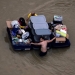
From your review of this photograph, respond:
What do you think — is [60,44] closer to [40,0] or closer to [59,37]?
[59,37]

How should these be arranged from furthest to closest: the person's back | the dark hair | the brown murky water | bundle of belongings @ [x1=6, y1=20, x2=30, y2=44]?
the dark hair
bundle of belongings @ [x1=6, y1=20, x2=30, y2=44]
the person's back
the brown murky water

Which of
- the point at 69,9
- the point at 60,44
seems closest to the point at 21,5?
the point at 69,9

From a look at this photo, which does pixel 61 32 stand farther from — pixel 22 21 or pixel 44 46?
pixel 22 21

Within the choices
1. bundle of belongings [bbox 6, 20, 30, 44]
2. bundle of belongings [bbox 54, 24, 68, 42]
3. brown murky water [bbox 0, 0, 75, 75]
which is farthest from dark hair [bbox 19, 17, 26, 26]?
bundle of belongings [bbox 54, 24, 68, 42]

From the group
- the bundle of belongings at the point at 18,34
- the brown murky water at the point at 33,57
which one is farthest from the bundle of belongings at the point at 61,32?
the bundle of belongings at the point at 18,34

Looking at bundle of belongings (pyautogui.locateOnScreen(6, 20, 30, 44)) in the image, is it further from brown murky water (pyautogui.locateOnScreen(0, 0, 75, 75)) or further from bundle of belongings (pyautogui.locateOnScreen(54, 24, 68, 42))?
bundle of belongings (pyautogui.locateOnScreen(54, 24, 68, 42))

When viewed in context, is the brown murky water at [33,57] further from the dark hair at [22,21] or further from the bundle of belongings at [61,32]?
the dark hair at [22,21]

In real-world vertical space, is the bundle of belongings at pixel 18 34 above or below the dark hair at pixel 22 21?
below

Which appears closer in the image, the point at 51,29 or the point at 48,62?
the point at 48,62
